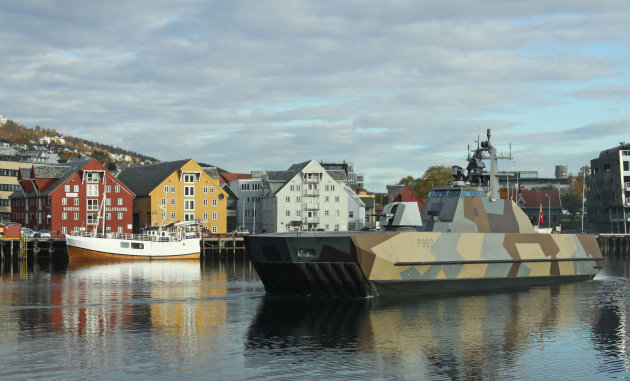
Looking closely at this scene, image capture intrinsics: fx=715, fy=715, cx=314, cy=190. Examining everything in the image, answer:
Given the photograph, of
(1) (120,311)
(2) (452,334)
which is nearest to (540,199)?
(2) (452,334)

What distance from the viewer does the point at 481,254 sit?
35.9 meters

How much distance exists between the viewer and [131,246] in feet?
217

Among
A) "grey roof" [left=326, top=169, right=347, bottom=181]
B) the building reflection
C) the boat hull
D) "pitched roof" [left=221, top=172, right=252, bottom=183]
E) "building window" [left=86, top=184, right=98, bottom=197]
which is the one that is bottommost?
the building reflection

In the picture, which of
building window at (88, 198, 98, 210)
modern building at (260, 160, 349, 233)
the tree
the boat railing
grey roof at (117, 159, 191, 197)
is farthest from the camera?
the tree

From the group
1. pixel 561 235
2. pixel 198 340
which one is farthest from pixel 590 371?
pixel 561 235

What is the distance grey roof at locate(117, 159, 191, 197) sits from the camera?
8100 cm

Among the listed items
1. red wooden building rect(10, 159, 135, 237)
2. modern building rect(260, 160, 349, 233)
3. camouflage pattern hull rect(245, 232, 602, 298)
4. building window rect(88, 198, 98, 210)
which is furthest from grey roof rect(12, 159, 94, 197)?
camouflage pattern hull rect(245, 232, 602, 298)

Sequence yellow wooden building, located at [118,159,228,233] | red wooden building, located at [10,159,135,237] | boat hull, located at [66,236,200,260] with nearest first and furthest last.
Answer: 1. boat hull, located at [66,236,200,260]
2. red wooden building, located at [10,159,135,237]
3. yellow wooden building, located at [118,159,228,233]

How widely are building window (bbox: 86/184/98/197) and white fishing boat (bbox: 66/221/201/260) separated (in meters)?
5.34

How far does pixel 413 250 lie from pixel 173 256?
39.3 meters

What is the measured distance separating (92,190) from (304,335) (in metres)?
56.2

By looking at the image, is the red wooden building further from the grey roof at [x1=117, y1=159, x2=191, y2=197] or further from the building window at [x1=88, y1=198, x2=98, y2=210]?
the grey roof at [x1=117, y1=159, x2=191, y2=197]

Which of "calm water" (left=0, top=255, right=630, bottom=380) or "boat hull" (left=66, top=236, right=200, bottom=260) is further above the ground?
"boat hull" (left=66, top=236, right=200, bottom=260)

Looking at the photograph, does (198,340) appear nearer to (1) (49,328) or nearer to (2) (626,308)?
(1) (49,328)
